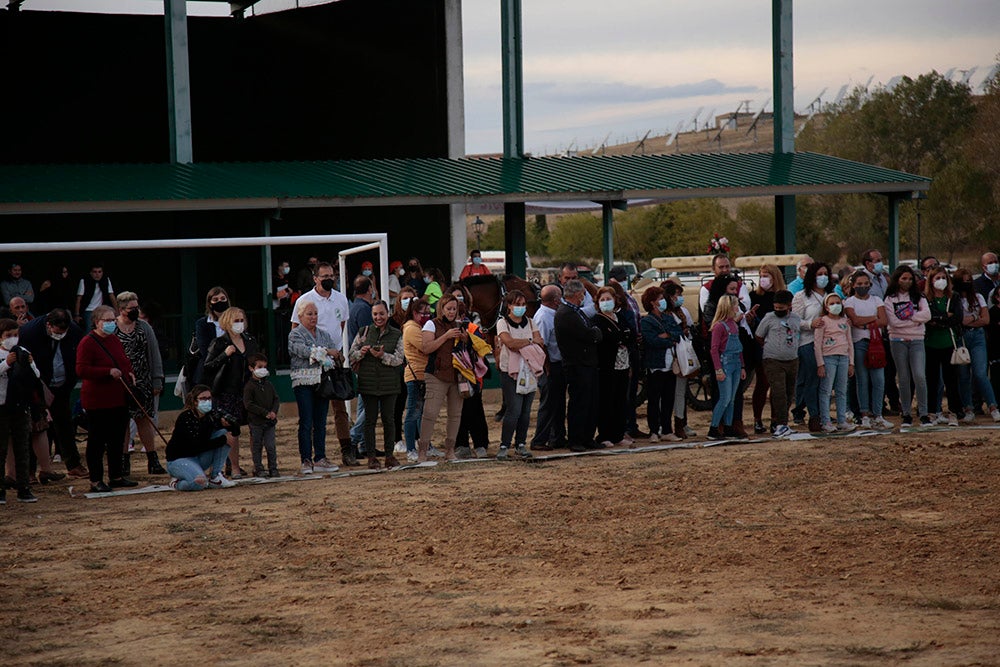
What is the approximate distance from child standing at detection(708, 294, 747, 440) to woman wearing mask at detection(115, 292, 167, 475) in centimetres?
577

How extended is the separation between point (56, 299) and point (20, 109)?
9006mm

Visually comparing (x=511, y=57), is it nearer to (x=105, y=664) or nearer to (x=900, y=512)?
(x=900, y=512)

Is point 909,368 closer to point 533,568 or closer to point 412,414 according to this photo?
point 412,414

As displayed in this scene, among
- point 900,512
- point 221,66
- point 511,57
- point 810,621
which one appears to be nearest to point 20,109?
point 221,66

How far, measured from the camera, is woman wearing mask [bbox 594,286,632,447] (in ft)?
44.5

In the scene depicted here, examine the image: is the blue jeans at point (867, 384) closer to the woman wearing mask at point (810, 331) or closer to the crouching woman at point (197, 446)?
the woman wearing mask at point (810, 331)

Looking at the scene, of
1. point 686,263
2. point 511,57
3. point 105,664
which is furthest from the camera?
point 511,57

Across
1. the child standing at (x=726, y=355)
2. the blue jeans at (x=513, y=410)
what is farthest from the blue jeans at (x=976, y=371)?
the blue jeans at (x=513, y=410)

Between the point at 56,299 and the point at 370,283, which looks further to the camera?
the point at 56,299

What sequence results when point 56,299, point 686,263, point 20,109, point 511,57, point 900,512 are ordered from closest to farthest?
point 900,512, point 56,299, point 686,263, point 511,57, point 20,109

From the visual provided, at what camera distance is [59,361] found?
41.0ft

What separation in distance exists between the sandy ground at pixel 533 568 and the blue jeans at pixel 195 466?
0.20 metres

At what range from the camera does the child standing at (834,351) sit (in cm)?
1406

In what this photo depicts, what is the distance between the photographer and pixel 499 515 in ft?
33.0
